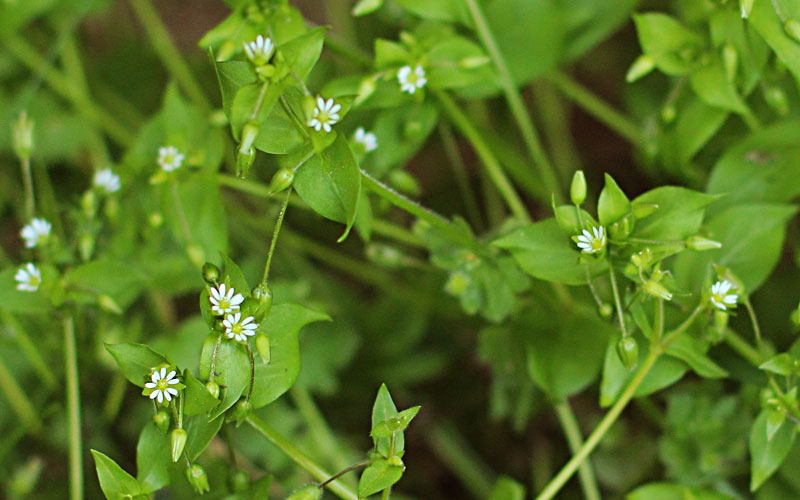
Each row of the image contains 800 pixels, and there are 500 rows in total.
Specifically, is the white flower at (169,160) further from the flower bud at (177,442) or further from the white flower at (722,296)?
the white flower at (722,296)

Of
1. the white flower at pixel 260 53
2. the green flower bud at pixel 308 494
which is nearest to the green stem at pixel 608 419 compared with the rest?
the green flower bud at pixel 308 494

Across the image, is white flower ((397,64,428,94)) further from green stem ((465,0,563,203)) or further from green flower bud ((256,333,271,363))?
green flower bud ((256,333,271,363))

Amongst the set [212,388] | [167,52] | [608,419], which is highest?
[167,52]

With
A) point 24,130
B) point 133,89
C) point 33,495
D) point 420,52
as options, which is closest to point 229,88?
point 420,52

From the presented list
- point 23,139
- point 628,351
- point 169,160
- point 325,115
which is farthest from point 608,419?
point 23,139

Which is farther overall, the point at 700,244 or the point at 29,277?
the point at 29,277

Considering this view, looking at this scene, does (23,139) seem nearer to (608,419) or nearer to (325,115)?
(325,115)
